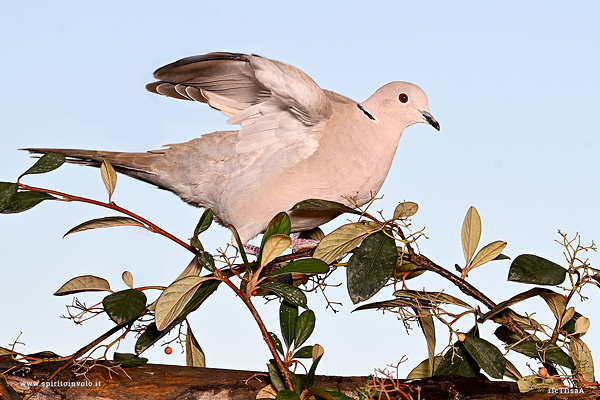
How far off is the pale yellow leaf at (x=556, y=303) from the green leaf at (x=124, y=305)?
3.06 feet

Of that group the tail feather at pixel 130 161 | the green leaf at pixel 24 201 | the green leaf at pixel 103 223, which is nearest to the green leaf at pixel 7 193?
the green leaf at pixel 24 201

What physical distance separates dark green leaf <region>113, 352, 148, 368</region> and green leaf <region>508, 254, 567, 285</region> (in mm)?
884

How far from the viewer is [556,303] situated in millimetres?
1365

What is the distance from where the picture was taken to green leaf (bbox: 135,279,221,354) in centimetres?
126

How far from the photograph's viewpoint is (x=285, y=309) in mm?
1320

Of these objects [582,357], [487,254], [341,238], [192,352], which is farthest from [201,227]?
[582,357]

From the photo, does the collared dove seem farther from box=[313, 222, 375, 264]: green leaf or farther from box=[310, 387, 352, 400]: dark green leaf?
box=[310, 387, 352, 400]: dark green leaf

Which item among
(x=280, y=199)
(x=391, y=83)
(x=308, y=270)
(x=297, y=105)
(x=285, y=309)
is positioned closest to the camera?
(x=308, y=270)

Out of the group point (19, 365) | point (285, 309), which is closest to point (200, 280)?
point (285, 309)

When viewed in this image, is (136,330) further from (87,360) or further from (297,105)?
(297,105)

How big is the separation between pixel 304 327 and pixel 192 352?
0.54m

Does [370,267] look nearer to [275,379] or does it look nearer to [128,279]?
[275,379]

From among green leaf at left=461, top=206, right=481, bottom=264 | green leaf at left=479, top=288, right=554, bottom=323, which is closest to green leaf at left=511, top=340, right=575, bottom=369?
green leaf at left=479, top=288, right=554, bottom=323

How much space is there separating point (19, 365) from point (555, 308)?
50.5 inches
